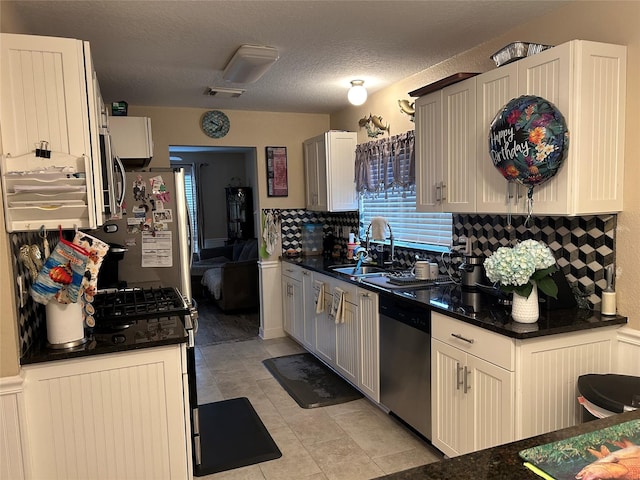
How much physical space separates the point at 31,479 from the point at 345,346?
7.42ft

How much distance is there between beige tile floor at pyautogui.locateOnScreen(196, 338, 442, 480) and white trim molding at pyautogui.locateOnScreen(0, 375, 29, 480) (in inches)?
40.9

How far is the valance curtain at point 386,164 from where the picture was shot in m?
3.69

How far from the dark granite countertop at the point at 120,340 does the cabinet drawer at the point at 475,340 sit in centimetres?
134

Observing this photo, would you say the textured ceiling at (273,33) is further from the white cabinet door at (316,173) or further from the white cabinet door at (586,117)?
the white cabinet door at (316,173)

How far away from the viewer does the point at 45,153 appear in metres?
1.88

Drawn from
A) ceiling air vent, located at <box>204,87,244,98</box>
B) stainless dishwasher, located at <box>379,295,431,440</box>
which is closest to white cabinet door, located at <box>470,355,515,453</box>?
stainless dishwasher, located at <box>379,295,431,440</box>

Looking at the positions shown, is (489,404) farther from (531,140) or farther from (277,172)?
(277,172)

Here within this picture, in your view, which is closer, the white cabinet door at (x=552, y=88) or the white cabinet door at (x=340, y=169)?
the white cabinet door at (x=552, y=88)

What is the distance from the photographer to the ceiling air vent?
396 centimetres

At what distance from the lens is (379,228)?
408cm

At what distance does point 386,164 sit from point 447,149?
3.73 ft

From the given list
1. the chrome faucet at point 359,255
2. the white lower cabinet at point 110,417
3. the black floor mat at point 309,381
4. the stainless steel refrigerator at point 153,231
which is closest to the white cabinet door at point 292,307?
the black floor mat at point 309,381

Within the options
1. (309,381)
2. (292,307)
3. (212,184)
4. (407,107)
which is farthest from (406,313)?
(212,184)

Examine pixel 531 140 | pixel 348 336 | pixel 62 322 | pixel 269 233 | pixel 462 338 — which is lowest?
pixel 348 336
